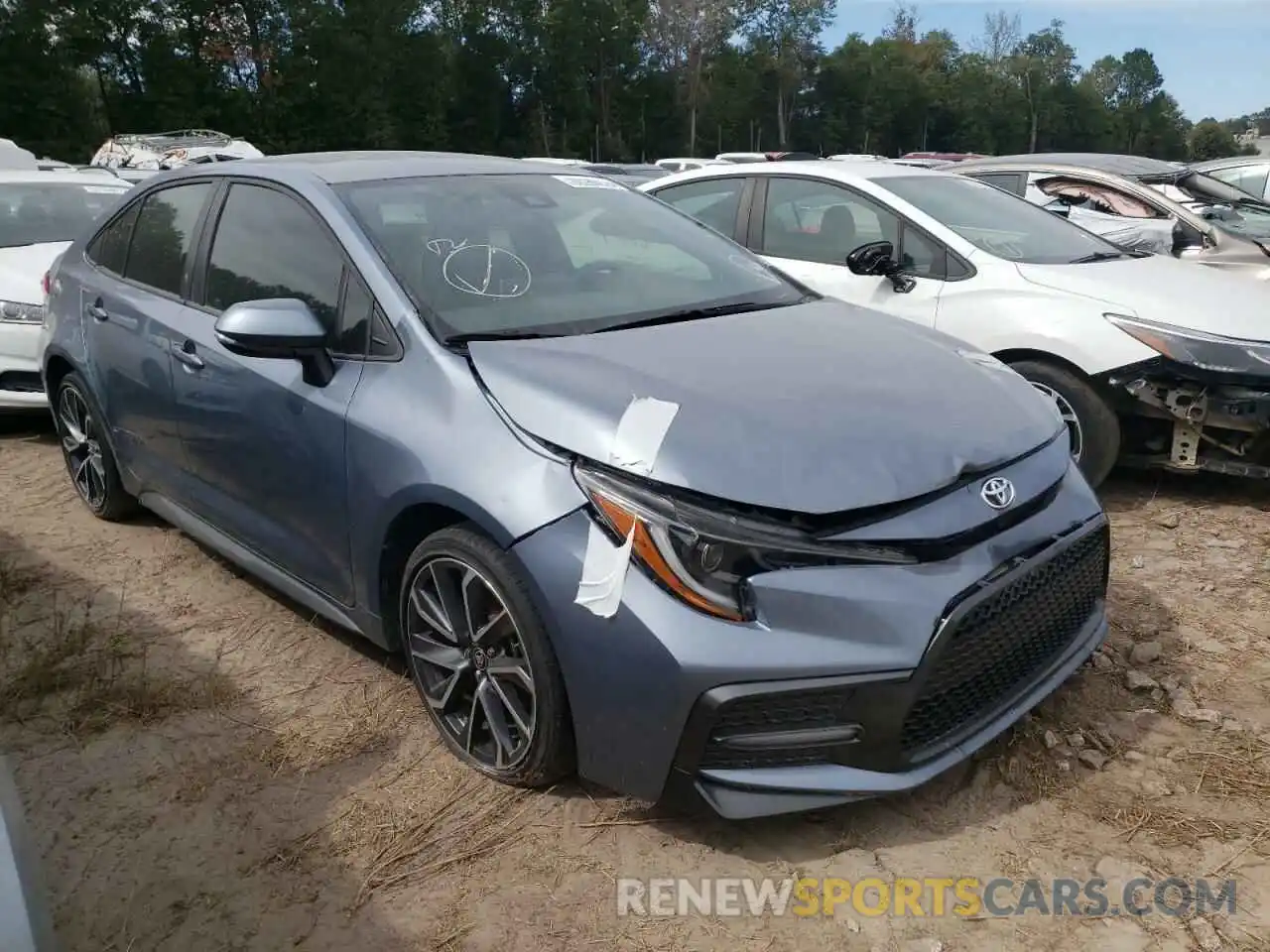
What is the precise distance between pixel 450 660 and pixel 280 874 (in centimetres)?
64

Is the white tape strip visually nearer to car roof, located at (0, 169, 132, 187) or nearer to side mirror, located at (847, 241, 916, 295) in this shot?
side mirror, located at (847, 241, 916, 295)

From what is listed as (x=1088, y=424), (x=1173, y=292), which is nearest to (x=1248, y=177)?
(x=1173, y=292)

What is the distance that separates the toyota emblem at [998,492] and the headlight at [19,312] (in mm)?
5442

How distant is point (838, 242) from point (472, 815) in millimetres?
3624

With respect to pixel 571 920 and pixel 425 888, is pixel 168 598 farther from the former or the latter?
pixel 571 920

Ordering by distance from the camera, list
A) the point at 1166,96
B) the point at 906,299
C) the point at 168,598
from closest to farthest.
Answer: the point at 168,598, the point at 906,299, the point at 1166,96

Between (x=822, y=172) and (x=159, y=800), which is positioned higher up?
(x=822, y=172)

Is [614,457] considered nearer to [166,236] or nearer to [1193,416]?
[166,236]

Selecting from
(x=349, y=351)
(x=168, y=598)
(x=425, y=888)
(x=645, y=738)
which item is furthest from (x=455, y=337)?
(x=168, y=598)

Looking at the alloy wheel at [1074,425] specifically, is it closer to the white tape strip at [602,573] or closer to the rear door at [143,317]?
the white tape strip at [602,573]

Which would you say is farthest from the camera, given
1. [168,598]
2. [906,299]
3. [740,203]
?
[740,203]

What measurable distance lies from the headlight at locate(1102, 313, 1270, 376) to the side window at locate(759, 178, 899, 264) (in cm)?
128

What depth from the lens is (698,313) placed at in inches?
123

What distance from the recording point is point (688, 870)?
236cm
